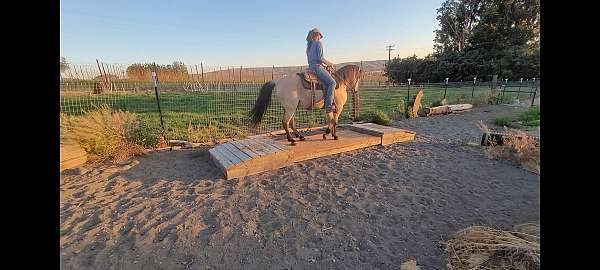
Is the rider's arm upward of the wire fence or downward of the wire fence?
upward

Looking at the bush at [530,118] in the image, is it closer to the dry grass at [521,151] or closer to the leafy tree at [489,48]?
the dry grass at [521,151]

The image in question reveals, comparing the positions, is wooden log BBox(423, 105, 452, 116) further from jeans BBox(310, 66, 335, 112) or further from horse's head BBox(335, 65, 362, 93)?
jeans BBox(310, 66, 335, 112)

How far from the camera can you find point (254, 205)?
3.02m

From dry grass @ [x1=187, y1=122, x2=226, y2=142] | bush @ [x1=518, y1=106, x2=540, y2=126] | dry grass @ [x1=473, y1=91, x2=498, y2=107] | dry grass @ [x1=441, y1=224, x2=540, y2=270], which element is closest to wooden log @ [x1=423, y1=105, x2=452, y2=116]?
bush @ [x1=518, y1=106, x2=540, y2=126]

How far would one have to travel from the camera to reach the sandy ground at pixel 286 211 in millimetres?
2188

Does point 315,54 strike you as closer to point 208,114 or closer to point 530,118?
point 208,114

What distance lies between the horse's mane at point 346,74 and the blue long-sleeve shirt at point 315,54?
377 millimetres

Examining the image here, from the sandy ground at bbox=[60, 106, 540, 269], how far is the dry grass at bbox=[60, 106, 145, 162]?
0.34m

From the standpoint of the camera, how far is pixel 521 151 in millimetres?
4461

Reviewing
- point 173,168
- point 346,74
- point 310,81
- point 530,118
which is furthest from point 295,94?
point 530,118

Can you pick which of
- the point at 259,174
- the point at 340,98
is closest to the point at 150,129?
the point at 259,174

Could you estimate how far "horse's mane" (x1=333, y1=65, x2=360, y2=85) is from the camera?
5.03m
